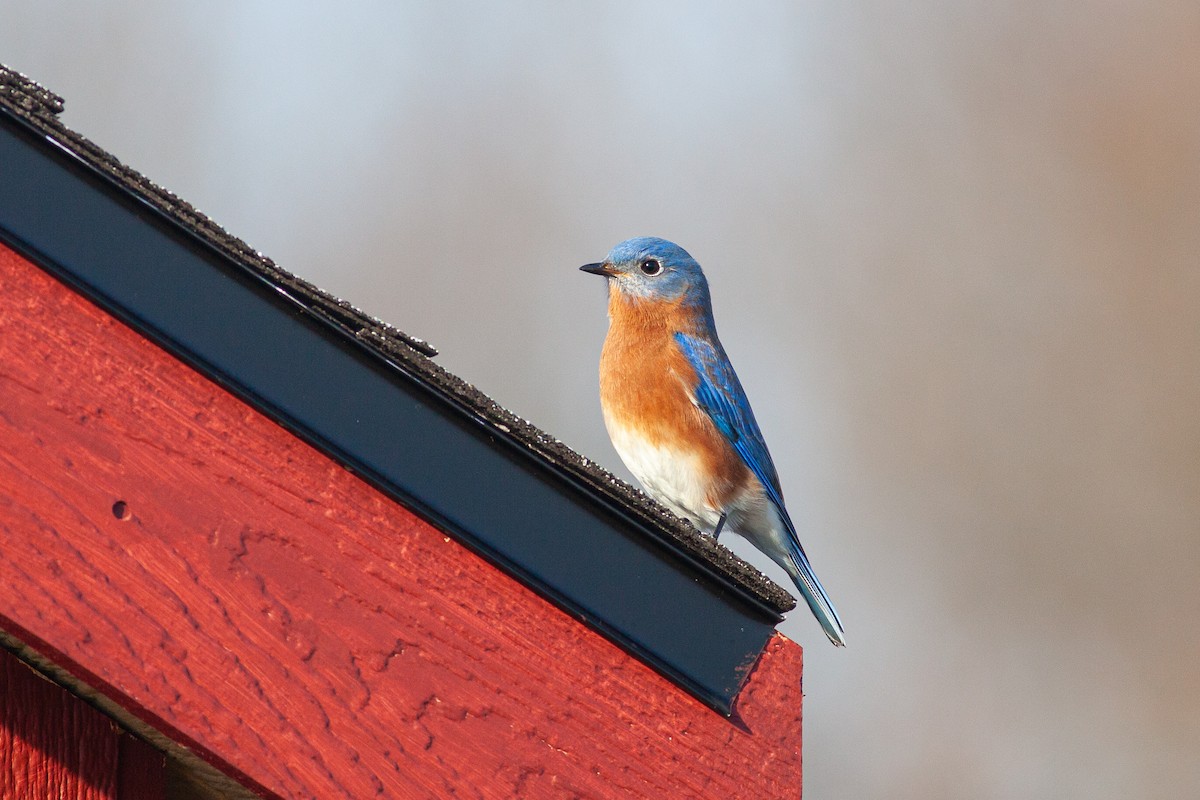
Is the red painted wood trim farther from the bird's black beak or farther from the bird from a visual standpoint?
the bird's black beak

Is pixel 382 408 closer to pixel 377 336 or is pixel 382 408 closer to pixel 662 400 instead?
pixel 377 336

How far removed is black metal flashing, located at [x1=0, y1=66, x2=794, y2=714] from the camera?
5.45 feet

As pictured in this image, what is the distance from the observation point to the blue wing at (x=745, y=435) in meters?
4.98

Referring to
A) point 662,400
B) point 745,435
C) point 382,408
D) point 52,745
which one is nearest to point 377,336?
point 382,408

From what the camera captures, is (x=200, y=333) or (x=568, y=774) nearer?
(x=200, y=333)

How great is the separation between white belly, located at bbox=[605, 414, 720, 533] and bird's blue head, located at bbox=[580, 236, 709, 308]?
68 cm

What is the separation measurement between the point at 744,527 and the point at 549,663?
3447 millimetres

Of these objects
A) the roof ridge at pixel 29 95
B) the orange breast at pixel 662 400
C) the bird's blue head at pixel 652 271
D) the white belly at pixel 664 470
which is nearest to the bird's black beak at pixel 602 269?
the bird's blue head at pixel 652 271

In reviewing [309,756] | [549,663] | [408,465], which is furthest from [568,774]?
[408,465]

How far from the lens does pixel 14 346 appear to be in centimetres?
168

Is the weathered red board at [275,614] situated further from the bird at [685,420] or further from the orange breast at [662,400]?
the orange breast at [662,400]

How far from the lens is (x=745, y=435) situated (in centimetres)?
521

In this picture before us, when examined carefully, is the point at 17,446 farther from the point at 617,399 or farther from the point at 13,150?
the point at 617,399

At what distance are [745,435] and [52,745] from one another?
11.8 ft
